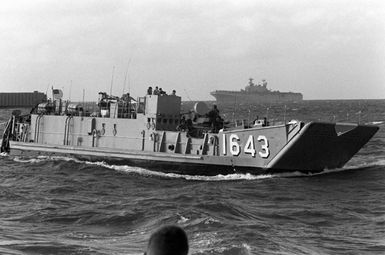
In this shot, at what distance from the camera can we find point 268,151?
23.5m

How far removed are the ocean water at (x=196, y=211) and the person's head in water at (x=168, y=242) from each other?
7968mm

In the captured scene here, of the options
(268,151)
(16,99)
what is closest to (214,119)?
(268,151)

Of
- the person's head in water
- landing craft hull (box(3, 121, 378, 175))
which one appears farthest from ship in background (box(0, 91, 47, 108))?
the person's head in water

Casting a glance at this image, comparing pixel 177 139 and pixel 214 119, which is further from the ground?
pixel 214 119

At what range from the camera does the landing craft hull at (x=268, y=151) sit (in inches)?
906

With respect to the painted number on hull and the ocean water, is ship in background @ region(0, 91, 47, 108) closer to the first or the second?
the ocean water

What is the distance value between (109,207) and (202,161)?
8466mm

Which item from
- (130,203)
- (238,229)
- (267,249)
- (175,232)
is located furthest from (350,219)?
(175,232)

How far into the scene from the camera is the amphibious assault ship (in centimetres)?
2338

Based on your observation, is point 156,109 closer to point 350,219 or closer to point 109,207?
point 109,207

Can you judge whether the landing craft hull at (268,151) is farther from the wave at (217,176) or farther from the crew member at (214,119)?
the crew member at (214,119)

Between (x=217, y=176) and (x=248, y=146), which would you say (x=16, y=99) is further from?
(x=248, y=146)

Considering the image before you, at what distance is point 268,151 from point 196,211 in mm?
8577

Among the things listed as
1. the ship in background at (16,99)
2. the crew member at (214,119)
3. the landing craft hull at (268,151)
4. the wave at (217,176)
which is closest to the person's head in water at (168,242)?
the landing craft hull at (268,151)
